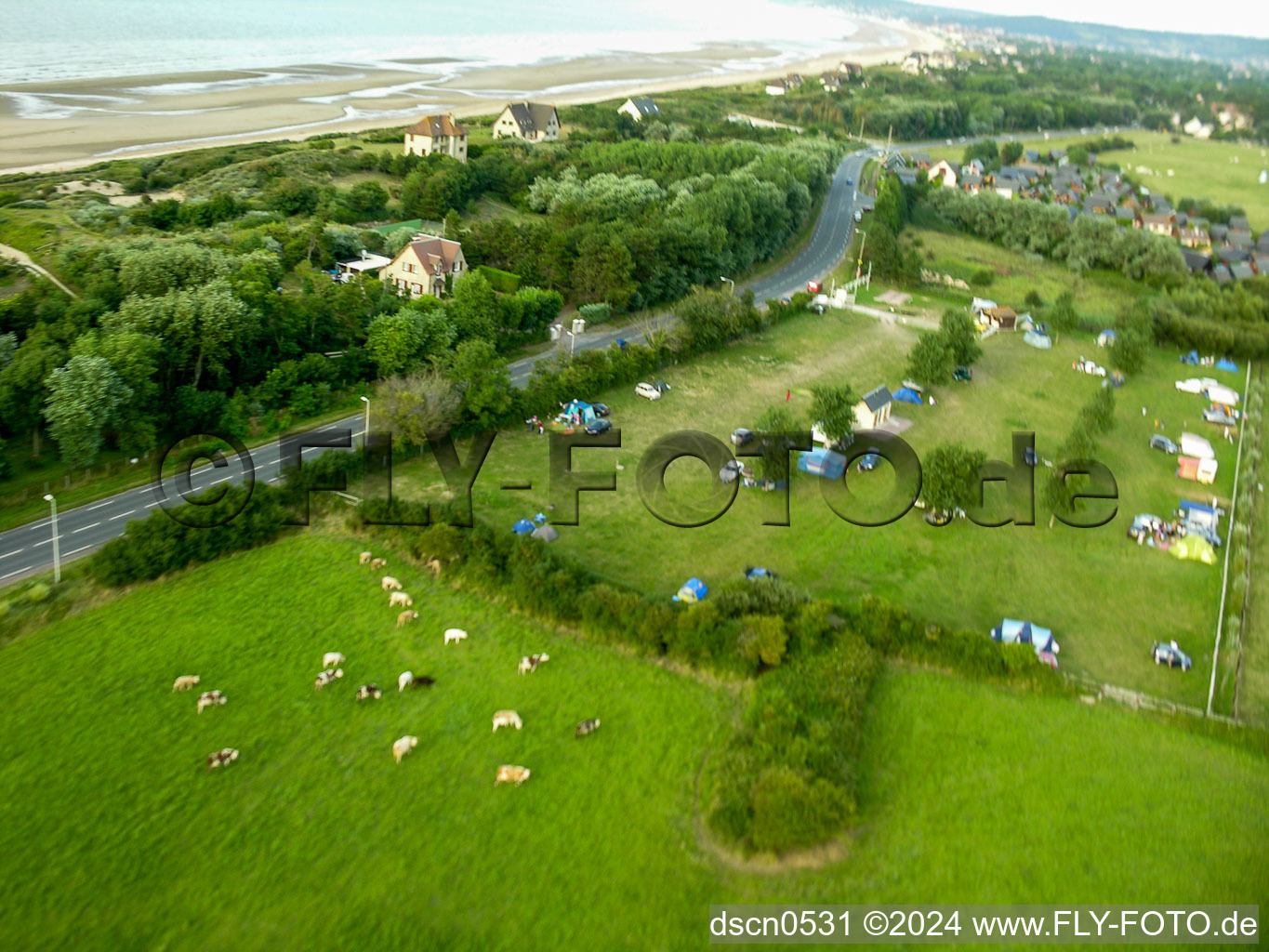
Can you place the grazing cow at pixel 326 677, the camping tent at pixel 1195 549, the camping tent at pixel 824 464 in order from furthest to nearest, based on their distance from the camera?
the camping tent at pixel 824 464 < the camping tent at pixel 1195 549 < the grazing cow at pixel 326 677

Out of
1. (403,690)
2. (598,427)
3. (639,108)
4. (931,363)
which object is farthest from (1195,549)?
(639,108)

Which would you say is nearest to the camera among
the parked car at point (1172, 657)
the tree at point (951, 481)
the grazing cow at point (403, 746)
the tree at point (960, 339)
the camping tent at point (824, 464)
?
the grazing cow at point (403, 746)

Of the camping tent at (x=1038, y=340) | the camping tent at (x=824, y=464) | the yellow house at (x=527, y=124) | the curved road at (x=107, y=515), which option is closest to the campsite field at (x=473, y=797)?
the curved road at (x=107, y=515)

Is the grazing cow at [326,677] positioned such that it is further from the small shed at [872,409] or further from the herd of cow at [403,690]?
the small shed at [872,409]

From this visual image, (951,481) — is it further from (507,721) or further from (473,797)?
(473,797)

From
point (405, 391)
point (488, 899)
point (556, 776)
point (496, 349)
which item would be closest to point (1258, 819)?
point (556, 776)

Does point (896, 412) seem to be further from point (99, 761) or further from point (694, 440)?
point (99, 761)
